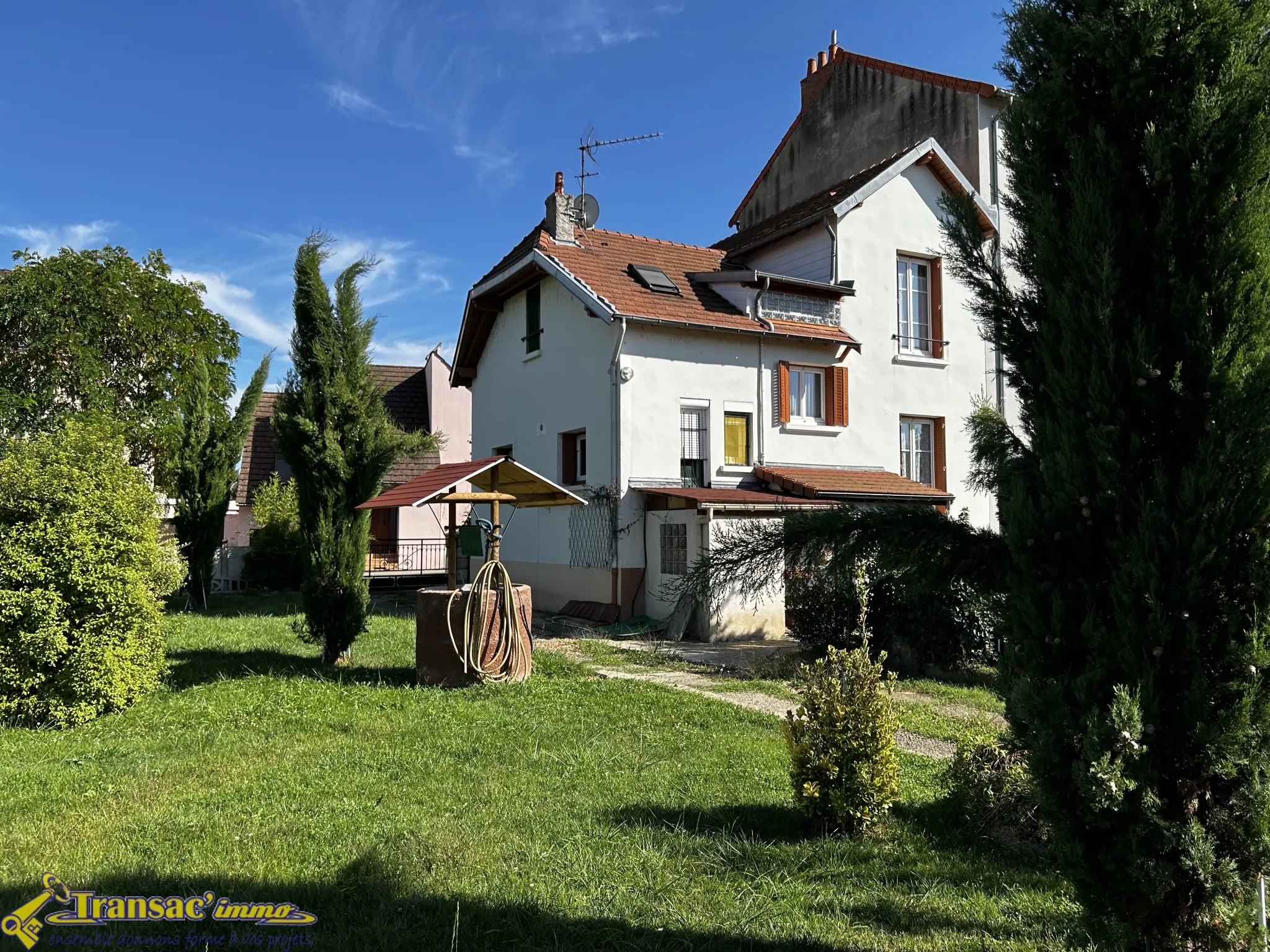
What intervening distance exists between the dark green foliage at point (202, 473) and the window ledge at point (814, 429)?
11.3m

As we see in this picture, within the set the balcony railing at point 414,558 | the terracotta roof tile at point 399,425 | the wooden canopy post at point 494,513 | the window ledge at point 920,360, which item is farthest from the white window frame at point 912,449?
the terracotta roof tile at point 399,425

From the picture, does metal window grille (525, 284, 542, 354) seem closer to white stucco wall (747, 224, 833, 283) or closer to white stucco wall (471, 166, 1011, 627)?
white stucco wall (471, 166, 1011, 627)

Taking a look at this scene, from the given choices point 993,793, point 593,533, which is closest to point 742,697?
point 993,793

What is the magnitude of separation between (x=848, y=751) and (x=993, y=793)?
1.04 meters

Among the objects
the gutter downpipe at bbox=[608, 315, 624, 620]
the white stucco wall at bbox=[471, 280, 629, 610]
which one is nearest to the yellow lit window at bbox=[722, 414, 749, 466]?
the gutter downpipe at bbox=[608, 315, 624, 620]

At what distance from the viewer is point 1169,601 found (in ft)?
9.14

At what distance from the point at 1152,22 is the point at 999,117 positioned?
644mm

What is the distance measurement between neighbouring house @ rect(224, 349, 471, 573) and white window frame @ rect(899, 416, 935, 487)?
12.1 metres

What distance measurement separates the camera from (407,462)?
88.2 ft

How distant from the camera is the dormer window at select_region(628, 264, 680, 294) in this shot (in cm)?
1778

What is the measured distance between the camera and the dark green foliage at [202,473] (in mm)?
18281

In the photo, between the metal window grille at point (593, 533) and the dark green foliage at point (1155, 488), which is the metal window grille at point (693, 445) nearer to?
the metal window grille at point (593, 533)

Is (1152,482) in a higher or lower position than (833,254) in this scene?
lower

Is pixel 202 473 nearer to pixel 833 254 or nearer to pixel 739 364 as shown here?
pixel 739 364
